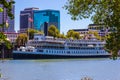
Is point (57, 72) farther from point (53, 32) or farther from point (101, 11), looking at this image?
point (53, 32)

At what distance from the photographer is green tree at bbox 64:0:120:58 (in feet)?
42.7

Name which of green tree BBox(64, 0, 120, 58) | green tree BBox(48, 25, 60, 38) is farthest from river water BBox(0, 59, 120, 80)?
green tree BBox(48, 25, 60, 38)

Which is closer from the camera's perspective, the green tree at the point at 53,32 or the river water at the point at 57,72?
the river water at the point at 57,72

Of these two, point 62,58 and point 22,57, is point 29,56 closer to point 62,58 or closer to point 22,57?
point 22,57

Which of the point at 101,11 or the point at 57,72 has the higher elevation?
the point at 101,11

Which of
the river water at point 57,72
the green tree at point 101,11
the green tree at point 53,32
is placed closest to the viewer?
the green tree at point 101,11

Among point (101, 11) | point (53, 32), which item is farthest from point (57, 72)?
point (53, 32)

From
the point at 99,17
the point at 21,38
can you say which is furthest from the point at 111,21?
the point at 21,38

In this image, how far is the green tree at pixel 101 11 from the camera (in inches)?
512

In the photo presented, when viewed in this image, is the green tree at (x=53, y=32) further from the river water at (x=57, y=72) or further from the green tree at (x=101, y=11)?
the green tree at (x=101, y=11)

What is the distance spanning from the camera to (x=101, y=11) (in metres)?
14.2

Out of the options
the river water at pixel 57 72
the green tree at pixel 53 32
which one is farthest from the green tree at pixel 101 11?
the green tree at pixel 53 32

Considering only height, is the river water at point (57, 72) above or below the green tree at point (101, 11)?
below

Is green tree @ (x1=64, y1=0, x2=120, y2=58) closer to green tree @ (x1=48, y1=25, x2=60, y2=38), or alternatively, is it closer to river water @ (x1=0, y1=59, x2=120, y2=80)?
river water @ (x1=0, y1=59, x2=120, y2=80)
